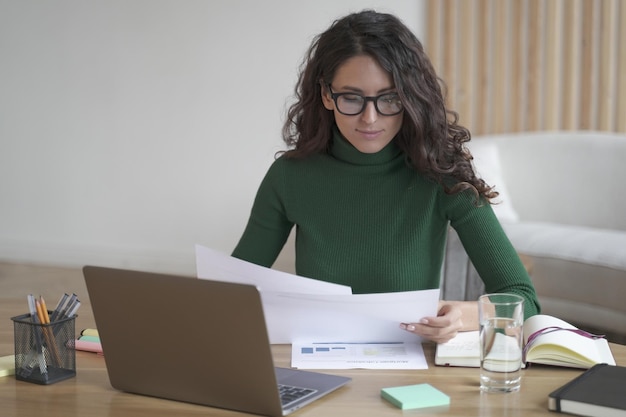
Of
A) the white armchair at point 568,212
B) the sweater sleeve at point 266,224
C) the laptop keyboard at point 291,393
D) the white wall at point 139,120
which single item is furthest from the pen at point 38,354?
the white wall at point 139,120

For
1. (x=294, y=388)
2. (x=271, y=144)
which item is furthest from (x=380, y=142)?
(x=271, y=144)

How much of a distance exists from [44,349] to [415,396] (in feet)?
2.06

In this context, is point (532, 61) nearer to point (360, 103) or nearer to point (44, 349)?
point (360, 103)

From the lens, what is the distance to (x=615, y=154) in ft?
13.5

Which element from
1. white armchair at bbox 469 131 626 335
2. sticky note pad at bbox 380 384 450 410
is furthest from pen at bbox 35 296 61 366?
white armchair at bbox 469 131 626 335

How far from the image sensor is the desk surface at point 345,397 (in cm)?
128

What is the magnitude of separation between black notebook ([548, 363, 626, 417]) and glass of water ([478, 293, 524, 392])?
84mm

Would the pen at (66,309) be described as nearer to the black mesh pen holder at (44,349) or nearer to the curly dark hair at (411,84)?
the black mesh pen holder at (44,349)

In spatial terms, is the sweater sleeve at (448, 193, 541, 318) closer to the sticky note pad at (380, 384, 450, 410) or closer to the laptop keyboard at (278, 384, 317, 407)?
the sticky note pad at (380, 384, 450, 410)

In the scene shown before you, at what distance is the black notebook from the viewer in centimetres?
122

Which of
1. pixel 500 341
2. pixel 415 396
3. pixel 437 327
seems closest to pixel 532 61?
pixel 437 327

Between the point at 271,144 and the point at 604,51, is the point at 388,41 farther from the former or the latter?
the point at 271,144

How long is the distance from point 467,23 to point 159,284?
3.82 m

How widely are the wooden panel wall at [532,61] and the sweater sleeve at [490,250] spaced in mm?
2824
